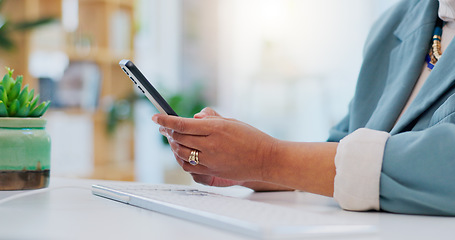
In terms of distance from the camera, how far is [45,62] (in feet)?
10.8

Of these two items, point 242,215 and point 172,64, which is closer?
point 242,215

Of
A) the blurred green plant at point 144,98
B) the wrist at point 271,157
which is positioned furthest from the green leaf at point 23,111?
the blurred green plant at point 144,98

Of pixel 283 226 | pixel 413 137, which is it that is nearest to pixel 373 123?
pixel 413 137

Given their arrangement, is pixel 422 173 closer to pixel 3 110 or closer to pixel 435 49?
pixel 435 49

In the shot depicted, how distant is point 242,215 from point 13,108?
62cm

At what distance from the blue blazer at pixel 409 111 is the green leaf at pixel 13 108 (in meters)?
0.68

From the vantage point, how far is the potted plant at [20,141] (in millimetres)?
980

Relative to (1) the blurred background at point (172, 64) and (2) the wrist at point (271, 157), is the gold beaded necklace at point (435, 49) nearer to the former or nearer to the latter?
(2) the wrist at point (271, 157)

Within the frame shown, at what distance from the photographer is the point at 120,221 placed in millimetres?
633

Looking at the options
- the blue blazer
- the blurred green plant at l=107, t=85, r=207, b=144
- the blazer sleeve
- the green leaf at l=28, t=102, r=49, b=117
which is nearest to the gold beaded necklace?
the blue blazer

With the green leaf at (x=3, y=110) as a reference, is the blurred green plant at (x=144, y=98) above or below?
below

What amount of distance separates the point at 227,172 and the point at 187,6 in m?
3.89

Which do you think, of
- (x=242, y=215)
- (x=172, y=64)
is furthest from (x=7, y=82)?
(x=172, y=64)

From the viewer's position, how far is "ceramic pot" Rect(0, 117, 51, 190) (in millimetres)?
979
